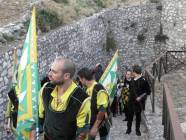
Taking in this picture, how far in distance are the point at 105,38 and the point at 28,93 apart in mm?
13259

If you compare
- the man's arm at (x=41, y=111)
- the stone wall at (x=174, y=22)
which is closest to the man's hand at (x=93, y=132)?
the man's arm at (x=41, y=111)

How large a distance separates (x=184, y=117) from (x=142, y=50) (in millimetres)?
10066

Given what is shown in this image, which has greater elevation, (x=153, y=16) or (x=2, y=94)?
(x=153, y=16)

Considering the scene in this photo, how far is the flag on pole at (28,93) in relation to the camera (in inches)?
244

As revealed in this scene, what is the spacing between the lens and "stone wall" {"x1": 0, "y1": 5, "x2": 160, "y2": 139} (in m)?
14.7

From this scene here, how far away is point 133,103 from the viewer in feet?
33.8

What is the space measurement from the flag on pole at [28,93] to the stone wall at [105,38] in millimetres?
7012

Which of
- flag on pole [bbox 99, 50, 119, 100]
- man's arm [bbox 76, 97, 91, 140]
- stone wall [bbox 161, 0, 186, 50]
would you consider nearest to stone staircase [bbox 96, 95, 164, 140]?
flag on pole [bbox 99, 50, 119, 100]

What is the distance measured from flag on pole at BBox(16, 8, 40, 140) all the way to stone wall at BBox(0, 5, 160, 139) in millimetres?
7012

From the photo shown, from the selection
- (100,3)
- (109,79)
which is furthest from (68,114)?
(100,3)

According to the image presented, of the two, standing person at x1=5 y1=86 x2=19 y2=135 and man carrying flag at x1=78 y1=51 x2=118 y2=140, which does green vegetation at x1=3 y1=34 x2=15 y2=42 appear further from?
man carrying flag at x1=78 y1=51 x2=118 y2=140

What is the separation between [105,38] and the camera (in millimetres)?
19422

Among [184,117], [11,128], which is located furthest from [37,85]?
[184,117]

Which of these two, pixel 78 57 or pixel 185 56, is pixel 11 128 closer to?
pixel 78 57
